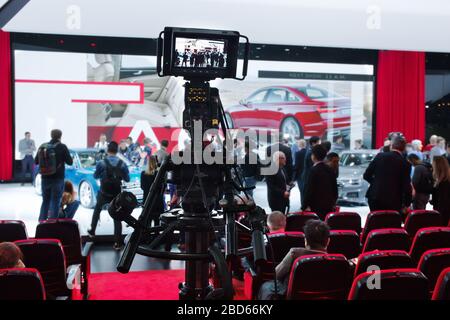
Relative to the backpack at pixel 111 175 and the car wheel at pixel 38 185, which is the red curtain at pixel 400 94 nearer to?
the backpack at pixel 111 175

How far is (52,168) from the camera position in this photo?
609cm

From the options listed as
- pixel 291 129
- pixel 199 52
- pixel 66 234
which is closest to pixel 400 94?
pixel 291 129

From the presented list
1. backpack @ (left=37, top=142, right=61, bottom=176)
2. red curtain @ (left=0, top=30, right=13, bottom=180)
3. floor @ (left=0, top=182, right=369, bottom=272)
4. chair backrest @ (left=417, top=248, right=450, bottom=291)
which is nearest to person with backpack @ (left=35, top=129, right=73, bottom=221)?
backpack @ (left=37, top=142, right=61, bottom=176)

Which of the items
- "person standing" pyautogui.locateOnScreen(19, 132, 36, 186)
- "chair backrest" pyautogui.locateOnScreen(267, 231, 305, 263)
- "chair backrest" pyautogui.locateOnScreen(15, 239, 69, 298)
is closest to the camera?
"chair backrest" pyautogui.locateOnScreen(15, 239, 69, 298)

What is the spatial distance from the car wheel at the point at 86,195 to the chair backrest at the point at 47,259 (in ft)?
13.2

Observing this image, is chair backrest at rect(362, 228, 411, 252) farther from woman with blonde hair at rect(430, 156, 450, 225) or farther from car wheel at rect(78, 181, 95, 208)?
car wheel at rect(78, 181, 95, 208)

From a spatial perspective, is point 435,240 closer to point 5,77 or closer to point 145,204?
point 145,204

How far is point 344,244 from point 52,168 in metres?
3.95

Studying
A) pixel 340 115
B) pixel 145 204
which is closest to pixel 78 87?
pixel 340 115

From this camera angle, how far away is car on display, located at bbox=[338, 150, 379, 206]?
8391mm

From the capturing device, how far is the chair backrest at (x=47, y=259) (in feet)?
10.4

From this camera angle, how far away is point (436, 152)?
8125 millimetres

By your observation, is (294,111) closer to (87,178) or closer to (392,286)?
(87,178)

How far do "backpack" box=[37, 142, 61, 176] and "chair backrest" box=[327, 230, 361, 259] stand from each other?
3.85 meters
